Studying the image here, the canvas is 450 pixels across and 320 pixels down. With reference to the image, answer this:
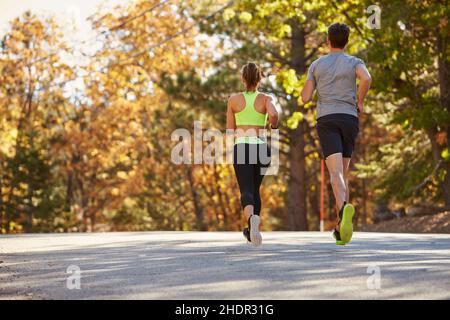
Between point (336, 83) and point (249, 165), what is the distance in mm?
1238

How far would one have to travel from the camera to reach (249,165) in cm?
985

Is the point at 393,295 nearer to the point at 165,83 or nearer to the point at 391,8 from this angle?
the point at 391,8

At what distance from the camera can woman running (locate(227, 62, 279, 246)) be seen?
977cm

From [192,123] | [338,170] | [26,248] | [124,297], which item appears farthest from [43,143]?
[124,297]

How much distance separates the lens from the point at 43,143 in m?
40.0

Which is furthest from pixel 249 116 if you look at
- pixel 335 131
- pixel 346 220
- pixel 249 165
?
pixel 346 220

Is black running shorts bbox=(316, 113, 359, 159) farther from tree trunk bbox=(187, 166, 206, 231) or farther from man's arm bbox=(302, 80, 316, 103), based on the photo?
tree trunk bbox=(187, 166, 206, 231)

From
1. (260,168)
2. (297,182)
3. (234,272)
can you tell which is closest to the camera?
(234,272)

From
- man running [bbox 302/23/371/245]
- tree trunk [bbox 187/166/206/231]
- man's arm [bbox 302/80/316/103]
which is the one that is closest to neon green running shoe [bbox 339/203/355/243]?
man running [bbox 302/23/371/245]

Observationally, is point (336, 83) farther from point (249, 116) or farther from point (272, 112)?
point (249, 116)

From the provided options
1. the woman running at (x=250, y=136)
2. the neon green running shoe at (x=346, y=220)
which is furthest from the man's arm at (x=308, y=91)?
the neon green running shoe at (x=346, y=220)

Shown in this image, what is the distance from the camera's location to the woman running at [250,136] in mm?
9766

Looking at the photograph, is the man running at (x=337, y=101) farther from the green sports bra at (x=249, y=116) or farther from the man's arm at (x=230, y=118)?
the man's arm at (x=230, y=118)
